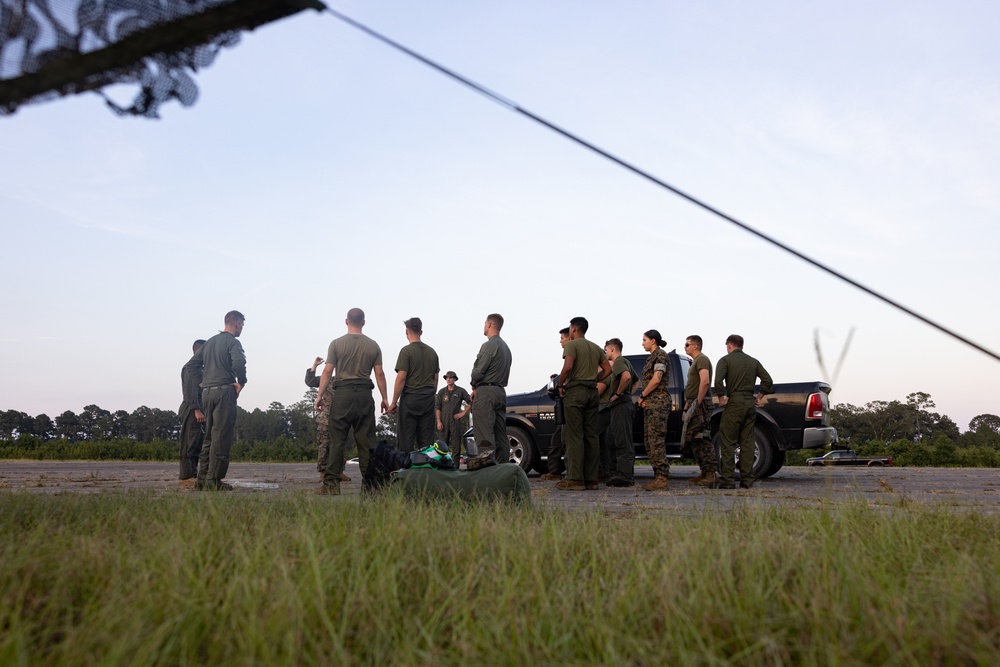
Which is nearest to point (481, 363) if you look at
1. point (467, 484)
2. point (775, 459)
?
point (467, 484)

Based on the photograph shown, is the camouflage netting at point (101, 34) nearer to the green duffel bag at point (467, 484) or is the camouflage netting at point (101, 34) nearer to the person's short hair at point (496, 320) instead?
the green duffel bag at point (467, 484)

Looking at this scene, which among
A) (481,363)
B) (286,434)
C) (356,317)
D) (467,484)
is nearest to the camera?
(467,484)

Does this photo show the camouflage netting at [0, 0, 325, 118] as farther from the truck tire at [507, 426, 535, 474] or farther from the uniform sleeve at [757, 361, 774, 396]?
the truck tire at [507, 426, 535, 474]

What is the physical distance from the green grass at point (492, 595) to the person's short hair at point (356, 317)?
15.9 ft

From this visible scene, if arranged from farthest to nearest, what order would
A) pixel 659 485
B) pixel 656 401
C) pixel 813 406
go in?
pixel 813 406
pixel 656 401
pixel 659 485

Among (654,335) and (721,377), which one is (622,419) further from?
(721,377)

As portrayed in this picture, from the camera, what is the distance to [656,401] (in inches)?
412

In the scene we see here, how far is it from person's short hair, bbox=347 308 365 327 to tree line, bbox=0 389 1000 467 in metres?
4.13

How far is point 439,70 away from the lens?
229 cm

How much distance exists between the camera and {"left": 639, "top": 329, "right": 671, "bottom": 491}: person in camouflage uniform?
10.3 meters

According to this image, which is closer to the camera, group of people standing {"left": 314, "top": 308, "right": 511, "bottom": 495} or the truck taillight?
group of people standing {"left": 314, "top": 308, "right": 511, "bottom": 495}


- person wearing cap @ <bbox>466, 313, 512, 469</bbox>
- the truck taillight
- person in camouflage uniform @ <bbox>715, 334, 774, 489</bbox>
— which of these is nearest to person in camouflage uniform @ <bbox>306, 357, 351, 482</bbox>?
person wearing cap @ <bbox>466, 313, 512, 469</bbox>

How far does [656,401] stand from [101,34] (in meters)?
8.78

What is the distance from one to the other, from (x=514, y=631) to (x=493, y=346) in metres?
7.23
